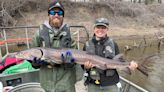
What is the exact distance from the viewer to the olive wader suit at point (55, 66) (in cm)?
370

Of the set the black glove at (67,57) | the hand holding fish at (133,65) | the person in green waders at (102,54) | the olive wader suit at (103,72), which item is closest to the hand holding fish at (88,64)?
the person in green waders at (102,54)

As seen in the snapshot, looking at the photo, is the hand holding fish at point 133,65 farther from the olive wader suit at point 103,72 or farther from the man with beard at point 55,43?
the man with beard at point 55,43

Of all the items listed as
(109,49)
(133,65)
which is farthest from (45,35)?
(133,65)

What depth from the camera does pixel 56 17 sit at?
144 inches

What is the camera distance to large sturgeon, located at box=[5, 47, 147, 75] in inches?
141

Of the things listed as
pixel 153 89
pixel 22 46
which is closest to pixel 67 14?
pixel 22 46

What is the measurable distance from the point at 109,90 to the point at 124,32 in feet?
77.4

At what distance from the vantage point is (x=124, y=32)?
27000mm

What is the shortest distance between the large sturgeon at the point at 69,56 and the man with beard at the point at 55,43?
0.33 feet

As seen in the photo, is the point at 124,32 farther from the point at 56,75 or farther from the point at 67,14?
the point at 56,75

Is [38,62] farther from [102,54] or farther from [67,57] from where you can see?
[102,54]

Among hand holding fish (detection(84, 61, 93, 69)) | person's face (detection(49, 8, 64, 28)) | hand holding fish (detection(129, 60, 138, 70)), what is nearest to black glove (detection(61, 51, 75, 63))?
hand holding fish (detection(84, 61, 93, 69))

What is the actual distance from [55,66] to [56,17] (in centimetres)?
63

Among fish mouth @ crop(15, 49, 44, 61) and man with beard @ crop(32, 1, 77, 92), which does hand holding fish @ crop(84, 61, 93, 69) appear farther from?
fish mouth @ crop(15, 49, 44, 61)
